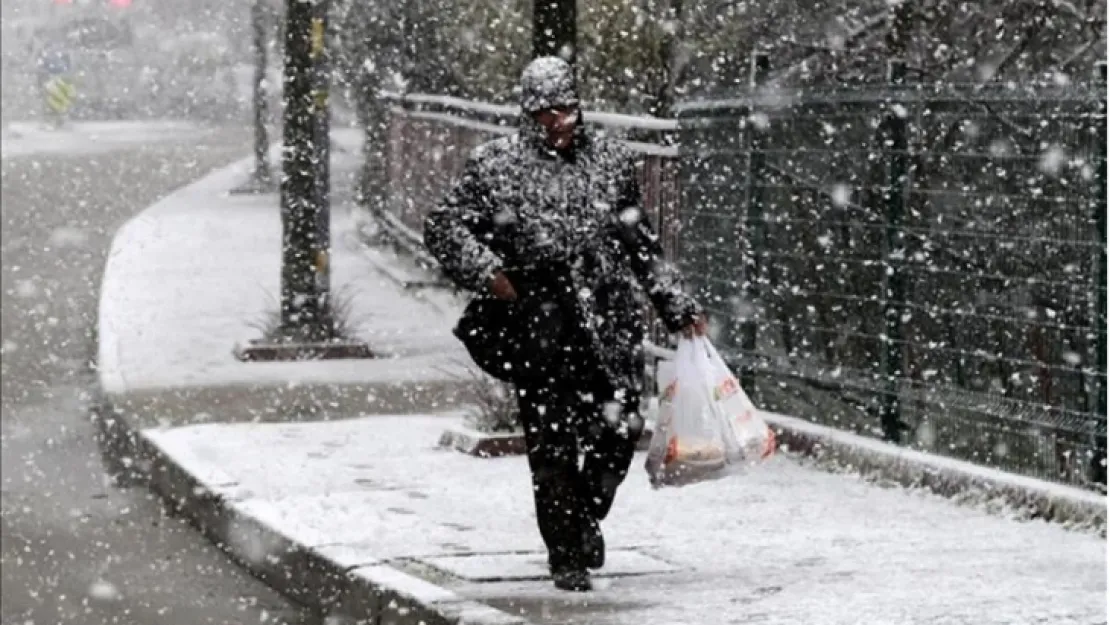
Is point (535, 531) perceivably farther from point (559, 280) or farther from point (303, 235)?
point (303, 235)

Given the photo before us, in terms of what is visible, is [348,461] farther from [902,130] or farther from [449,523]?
[902,130]

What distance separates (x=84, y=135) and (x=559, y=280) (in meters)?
45.4

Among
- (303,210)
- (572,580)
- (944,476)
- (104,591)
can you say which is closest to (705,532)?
(944,476)

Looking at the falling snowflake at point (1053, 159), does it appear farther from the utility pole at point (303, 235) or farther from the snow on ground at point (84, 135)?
the snow on ground at point (84, 135)

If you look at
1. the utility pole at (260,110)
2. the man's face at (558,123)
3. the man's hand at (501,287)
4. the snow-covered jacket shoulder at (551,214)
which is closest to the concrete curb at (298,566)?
the man's hand at (501,287)

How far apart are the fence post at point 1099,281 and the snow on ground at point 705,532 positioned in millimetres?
533

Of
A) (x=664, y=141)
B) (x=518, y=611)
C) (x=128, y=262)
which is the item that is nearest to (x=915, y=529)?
(x=518, y=611)

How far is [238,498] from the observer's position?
10914mm

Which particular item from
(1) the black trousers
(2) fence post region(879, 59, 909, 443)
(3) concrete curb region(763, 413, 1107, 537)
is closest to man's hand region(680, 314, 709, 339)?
(1) the black trousers

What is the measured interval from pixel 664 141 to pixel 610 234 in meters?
5.01

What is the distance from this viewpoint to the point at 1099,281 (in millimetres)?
10172

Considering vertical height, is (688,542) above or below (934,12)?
below

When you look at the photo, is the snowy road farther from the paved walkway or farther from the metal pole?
the metal pole

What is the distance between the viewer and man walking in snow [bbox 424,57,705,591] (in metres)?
8.62
